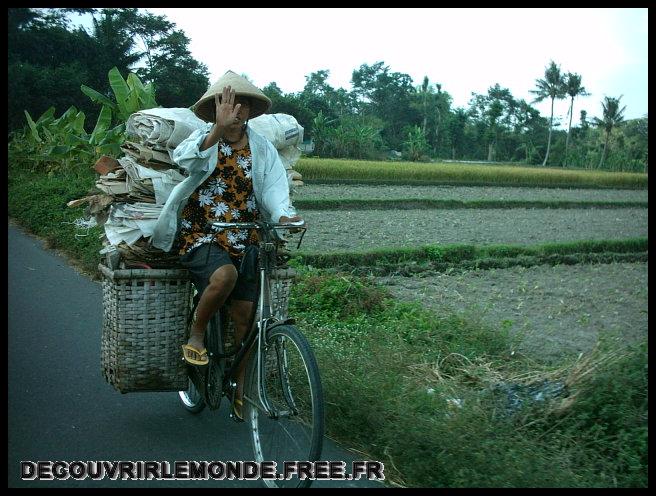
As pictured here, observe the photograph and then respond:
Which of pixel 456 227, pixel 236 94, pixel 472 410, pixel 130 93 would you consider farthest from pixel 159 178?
pixel 456 227

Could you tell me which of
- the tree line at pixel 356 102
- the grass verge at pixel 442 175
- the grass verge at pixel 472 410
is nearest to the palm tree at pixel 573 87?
the tree line at pixel 356 102

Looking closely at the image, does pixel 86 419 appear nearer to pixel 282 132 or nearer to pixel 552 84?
pixel 282 132

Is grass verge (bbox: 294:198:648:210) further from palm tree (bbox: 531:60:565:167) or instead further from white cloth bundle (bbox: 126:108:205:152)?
palm tree (bbox: 531:60:565:167)

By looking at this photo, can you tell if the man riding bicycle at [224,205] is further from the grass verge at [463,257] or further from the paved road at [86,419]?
the grass verge at [463,257]

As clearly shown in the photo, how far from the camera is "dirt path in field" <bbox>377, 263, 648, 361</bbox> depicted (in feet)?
21.5

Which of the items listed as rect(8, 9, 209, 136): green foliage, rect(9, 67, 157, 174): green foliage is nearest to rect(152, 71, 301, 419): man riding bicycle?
rect(9, 67, 157, 174): green foliage

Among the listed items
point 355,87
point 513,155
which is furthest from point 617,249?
point 513,155

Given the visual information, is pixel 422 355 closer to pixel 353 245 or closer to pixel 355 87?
pixel 353 245

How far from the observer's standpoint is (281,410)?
346 centimetres

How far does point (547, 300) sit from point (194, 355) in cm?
580

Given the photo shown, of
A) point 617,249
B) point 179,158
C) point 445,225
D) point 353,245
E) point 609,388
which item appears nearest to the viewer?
point 179,158

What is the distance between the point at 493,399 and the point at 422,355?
0.99m

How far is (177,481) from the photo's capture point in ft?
11.5

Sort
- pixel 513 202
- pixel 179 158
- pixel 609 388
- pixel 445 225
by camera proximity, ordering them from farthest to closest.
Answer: pixel 513 202, pixel 445 225, pixel 609 388, pixel 179 158
